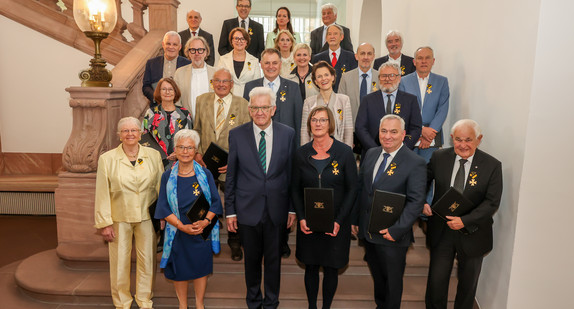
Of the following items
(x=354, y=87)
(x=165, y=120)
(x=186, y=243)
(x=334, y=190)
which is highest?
(x=354, y=87)

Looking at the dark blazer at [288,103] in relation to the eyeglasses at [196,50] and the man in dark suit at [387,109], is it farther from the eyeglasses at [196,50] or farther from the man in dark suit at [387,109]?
the eyeglasses at [196,50]

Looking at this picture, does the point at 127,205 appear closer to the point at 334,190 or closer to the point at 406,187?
the point at 334,190

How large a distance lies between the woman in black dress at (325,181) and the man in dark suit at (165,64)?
8.32 ft

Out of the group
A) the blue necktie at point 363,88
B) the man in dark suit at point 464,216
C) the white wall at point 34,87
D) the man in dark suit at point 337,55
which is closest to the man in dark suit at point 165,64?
the man in dark suit at point 337,55

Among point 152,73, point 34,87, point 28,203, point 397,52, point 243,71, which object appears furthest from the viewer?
point 34,87

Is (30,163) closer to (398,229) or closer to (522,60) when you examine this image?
(398,229)

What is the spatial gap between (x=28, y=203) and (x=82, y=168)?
11.8ft

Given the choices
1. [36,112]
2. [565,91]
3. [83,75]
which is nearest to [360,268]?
[565,91]

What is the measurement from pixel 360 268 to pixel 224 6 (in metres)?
6.76

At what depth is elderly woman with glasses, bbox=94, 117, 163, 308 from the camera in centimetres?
396

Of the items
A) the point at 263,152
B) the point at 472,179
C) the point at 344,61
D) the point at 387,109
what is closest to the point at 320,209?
the point at 263,152

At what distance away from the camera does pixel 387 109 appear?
4.66m

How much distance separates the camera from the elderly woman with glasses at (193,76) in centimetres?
517

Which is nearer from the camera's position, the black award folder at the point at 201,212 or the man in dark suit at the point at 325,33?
the black award folder at the point at 201,212
